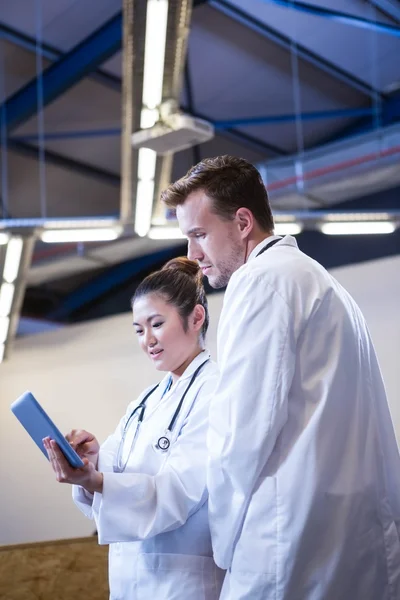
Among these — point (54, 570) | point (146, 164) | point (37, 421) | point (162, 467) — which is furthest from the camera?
point (146, 164)

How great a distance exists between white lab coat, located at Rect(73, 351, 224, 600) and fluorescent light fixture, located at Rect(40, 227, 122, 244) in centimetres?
329

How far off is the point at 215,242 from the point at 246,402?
0.47 meters

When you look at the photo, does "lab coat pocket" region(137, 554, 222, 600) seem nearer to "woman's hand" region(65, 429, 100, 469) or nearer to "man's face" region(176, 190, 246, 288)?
"woman's hand" region(65, 429, 100, 469)

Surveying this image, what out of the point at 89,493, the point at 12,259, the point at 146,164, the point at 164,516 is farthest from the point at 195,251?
the point at 12,259

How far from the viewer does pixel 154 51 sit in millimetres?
4121

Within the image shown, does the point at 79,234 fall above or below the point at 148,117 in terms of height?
below

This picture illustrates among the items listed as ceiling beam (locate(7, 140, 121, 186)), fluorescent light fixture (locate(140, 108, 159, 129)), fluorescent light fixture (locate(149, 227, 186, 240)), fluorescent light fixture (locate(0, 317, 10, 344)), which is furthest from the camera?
ceiling beam (locate(7, 140, 121, 186))

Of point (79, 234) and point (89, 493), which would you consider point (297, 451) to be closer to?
point (89, 493)

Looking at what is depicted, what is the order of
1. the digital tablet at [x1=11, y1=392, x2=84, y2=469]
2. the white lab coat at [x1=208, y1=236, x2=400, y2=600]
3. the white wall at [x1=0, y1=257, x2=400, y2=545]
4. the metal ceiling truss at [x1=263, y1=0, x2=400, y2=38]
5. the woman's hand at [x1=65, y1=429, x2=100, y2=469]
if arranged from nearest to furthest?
the white lab coat at [x1=208, y1=236, x2=400, y2=600] → the digital tablet at [x1=11, y1=392, x2=84, y2=469] → the woman's hand at [x1=65, y1=429, x2=100, y2=469] → the metal ceiling truss at [x1=263, y1=0, x2=400, y2=38] → the white wall at [x1=0, y1=257, x2=400, y2=545]

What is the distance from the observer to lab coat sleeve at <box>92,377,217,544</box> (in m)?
2.19

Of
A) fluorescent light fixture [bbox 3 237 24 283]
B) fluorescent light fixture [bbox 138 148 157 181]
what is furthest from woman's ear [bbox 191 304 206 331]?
fluorescent light fixture [bbox 3 237 24 283]

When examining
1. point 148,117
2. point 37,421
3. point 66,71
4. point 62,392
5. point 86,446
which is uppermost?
point 66,71

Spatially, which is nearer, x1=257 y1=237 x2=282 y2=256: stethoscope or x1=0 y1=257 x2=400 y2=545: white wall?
x1=257 y1=237 x2=282 y2=256: stethoscope

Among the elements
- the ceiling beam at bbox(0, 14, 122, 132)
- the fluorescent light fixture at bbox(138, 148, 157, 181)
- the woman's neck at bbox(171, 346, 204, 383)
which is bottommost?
the woman's neck at bbox(171, 346, 204, 383)
